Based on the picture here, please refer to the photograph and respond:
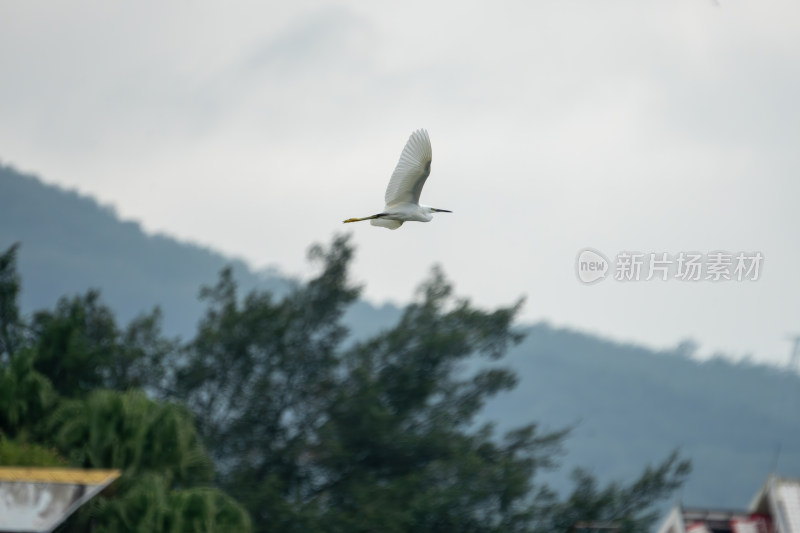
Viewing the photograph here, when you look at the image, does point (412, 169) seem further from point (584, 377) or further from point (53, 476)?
point (584, 377)

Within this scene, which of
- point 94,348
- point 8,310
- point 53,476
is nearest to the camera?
point 53,476

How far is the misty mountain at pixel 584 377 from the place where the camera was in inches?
4924

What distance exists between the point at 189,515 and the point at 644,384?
422 feet

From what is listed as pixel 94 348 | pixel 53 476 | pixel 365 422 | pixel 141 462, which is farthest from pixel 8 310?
pixel 53 476

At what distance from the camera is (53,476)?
1848 cm

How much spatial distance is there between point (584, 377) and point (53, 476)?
138 meters

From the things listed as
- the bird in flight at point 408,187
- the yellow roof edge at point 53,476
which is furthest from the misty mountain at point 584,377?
the bird in flight at point 408,187

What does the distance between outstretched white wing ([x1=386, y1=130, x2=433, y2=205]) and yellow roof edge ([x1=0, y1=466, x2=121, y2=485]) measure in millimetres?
8895

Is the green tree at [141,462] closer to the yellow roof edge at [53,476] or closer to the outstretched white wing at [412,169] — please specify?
the yellow roof edge at [53,476]

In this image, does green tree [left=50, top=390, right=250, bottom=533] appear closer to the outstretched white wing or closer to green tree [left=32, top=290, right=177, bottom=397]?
green tree [left=32, top=290, right=177, bottom=397]

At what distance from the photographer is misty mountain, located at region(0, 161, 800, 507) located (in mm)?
125062

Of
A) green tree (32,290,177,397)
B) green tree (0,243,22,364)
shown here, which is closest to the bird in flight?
green tree (32,290,177,397)

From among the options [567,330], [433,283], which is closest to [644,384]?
[567,330]

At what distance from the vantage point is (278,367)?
35.1 m
